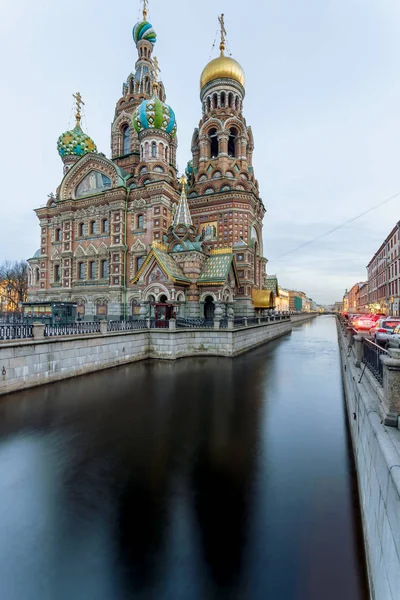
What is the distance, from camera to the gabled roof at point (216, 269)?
22641 millimetres

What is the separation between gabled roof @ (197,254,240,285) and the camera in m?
22.6

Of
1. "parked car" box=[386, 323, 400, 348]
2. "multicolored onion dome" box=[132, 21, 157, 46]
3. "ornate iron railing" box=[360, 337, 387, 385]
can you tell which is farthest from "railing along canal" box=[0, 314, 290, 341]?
"multicolored onion dome" box=[132, 21, 157, 46]

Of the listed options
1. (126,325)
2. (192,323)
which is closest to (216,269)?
(192,323)

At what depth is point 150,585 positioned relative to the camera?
347 cm

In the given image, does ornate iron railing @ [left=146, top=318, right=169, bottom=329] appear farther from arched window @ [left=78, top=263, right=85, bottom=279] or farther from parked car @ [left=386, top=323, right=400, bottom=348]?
arched window @ [left=78, top=263, right=85, bottom=279]

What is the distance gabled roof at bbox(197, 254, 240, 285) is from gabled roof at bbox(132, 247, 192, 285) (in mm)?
1373

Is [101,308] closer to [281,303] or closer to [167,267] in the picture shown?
[167,267]

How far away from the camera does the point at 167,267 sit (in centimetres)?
2139

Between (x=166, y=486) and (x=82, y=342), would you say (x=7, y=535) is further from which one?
(x=82, y=342)

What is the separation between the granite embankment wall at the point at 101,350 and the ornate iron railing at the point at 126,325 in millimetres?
645

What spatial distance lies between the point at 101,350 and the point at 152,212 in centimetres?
1748

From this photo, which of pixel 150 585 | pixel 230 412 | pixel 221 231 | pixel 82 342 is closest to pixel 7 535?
pixel 150 585

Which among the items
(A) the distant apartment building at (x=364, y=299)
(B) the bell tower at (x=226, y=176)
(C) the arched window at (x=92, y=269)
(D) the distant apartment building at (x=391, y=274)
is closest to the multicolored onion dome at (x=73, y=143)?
(B) the bell tower at (x=226, y=176)

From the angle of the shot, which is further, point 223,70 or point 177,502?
point 223,70
